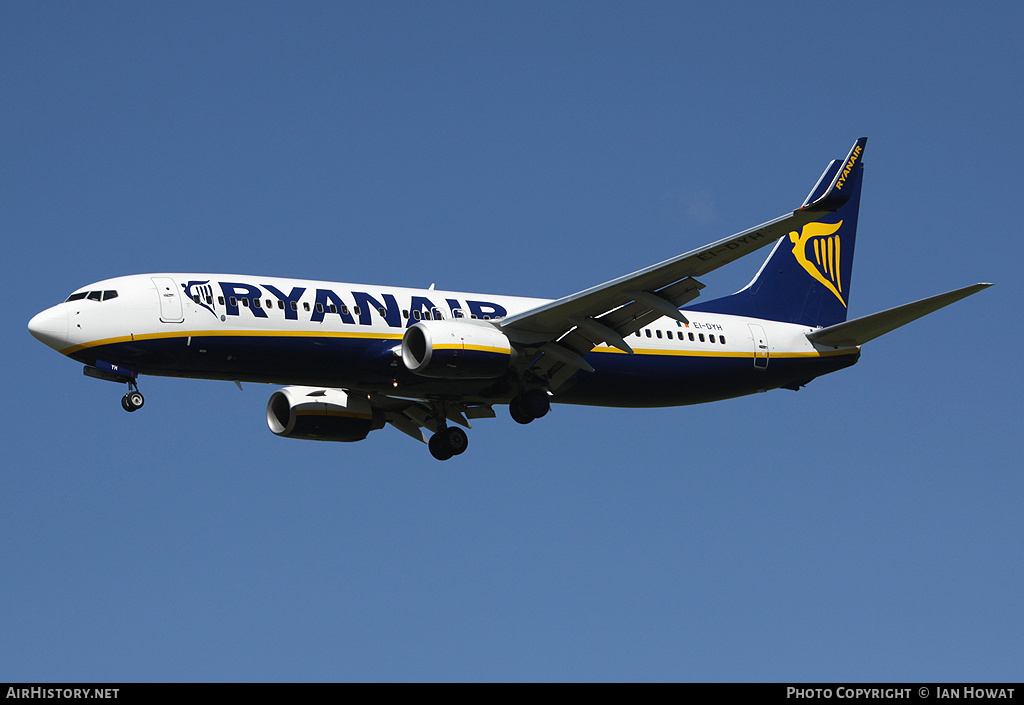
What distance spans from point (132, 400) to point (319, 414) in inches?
293

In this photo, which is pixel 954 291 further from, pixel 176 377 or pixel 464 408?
pixel 176 377

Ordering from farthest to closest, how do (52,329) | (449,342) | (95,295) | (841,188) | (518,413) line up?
(518,413) < (449,342) < (95,295) < (52,329) < (841,188)

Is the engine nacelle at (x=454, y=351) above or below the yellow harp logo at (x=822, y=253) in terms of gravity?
below

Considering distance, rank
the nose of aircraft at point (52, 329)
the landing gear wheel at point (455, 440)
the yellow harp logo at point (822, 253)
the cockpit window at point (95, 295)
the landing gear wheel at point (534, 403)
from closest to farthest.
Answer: the nose of aircraft at point (52, 329), the cockpit window at point (95, 295), the landing gear wheel at point (534, 403), the landing gear wheel at point (455, 440), the yellow harp logo at point (822, 253)

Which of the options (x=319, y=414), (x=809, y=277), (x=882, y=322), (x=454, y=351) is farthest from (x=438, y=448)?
(x=809, y=277)

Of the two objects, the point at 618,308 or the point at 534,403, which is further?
the point at 534,403

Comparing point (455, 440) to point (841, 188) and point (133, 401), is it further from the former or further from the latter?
point (841, 188)

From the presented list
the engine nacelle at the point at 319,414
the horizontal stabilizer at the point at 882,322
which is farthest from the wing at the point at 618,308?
the engine nacelle at the point at 319,414

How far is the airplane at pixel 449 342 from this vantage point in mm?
29344

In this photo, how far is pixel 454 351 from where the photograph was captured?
1192 inches

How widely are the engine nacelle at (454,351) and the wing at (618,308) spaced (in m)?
1.04

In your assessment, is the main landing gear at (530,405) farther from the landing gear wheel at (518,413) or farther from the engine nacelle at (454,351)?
the engine nacelle at (454,351)

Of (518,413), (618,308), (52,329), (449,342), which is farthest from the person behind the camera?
(518,413)

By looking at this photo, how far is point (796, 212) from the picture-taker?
25.7 meters
